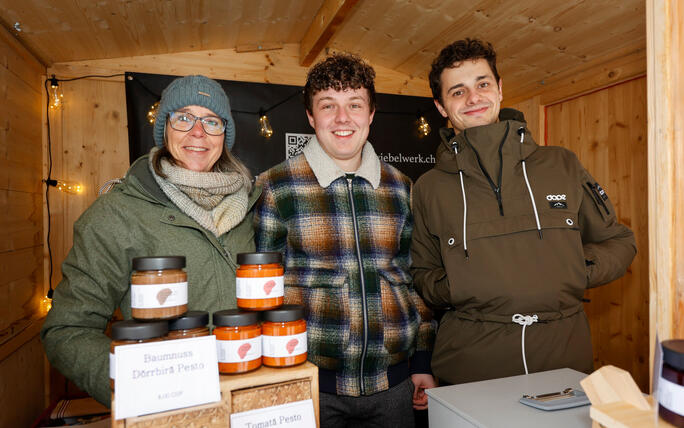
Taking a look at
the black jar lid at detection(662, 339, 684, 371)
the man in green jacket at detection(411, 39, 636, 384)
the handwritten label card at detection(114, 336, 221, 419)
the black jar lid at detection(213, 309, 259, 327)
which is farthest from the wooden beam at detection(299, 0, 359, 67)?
the black jar lid at detection(662, 339, 684, 371)

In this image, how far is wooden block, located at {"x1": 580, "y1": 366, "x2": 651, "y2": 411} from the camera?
594 millimetres

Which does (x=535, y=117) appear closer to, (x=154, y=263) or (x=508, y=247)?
(x=508, y=247)

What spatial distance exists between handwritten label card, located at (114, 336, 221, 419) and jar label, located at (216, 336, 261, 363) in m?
0.04

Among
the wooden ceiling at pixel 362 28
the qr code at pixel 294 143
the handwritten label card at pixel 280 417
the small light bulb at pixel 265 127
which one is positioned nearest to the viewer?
the handwritten label card at pixel 280 417

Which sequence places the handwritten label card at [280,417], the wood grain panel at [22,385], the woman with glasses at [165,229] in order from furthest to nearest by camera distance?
1. the wood grain panel at [22,385]
2. the woman with glasses at [165,229]
3. the handwritten label card at [280,417]

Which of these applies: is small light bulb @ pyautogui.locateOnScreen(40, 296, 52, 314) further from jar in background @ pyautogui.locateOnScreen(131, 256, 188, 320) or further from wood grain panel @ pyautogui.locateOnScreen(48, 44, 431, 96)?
jar in background @ pyautogui.locateOnScreen(131, 256, 188, 320)

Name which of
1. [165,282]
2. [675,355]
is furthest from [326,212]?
[675,355]

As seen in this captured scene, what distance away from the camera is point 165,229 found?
1202 millimetres

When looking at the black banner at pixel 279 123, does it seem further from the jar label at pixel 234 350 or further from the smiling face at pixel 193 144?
the jar label at pixel 234 350

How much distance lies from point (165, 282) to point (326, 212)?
2.34 feet

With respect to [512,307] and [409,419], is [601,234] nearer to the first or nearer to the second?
[512,307]

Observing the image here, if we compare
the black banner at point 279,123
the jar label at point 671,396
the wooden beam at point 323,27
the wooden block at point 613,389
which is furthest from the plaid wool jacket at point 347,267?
the black banner at point 279,123

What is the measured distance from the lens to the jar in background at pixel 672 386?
1.68 ft

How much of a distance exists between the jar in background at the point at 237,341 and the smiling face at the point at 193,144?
0.65 meters
